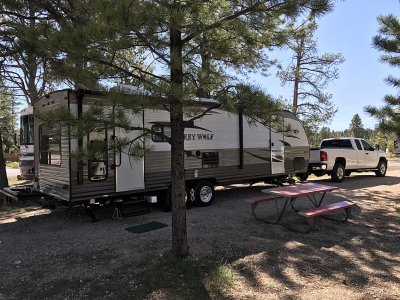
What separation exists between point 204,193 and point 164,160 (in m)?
1.61

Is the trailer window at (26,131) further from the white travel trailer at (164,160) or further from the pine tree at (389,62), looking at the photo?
the pine tree at (389,62)

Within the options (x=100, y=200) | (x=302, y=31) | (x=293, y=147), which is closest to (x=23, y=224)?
(x=100, y=200)

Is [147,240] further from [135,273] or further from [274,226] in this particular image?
[274,226]

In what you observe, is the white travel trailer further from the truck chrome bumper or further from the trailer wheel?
the truck chrome bumper

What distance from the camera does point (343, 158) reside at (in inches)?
668

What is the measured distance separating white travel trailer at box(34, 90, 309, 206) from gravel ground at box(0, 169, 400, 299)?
0.82m

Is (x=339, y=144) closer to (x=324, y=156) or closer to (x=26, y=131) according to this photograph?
(x=324, y=156)

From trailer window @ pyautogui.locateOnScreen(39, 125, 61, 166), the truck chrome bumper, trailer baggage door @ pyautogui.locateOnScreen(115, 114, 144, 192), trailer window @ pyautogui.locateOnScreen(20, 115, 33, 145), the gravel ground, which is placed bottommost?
the gravel ground

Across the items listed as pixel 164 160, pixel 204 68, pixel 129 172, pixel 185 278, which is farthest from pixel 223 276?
pixel 164 160

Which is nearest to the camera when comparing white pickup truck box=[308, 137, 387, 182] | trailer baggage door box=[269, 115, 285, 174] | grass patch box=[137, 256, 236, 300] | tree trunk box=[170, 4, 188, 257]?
grass patch box=[137, 256, 236, 300]

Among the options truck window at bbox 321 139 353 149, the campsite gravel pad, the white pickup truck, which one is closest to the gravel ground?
the campsite gravel pad

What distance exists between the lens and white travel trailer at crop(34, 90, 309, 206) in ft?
26.6

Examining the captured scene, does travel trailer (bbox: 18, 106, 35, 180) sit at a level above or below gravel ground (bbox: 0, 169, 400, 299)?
above

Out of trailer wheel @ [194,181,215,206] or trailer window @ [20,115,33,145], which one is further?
trailer window @ [20,115,33,145]
